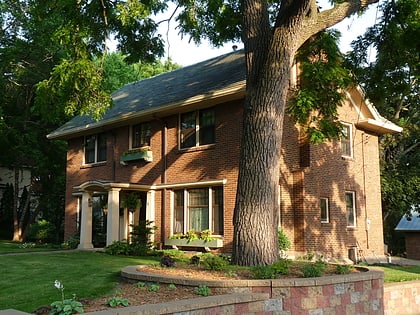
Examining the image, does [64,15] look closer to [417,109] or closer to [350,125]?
[350,125]

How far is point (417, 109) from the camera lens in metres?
26.8

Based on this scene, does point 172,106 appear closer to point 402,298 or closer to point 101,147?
point 101,147

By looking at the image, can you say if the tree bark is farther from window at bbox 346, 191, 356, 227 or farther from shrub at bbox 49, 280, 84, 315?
window at bbox 346, 191, 356, 227

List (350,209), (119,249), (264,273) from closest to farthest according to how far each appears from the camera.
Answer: (264,273)
(119,249)
(350,209)

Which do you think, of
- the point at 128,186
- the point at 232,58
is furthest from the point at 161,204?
the point at 232,58

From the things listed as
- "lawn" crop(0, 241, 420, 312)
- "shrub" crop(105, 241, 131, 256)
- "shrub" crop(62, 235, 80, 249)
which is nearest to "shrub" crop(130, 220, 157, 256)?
"shrub" crop(105, 241, 131, 256)

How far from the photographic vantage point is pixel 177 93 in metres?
18.5

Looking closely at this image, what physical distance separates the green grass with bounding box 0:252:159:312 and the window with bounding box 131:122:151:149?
6.93m

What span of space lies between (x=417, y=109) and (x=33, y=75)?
21151 millimetres

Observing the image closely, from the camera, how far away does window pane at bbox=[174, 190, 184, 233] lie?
17.1 m

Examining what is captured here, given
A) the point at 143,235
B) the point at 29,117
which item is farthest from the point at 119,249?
the point at 29,117

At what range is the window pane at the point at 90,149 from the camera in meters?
21.5

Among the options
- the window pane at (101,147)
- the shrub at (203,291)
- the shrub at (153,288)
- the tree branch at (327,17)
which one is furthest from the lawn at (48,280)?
the window pane at (101,147)

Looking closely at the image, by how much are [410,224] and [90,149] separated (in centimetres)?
1653
